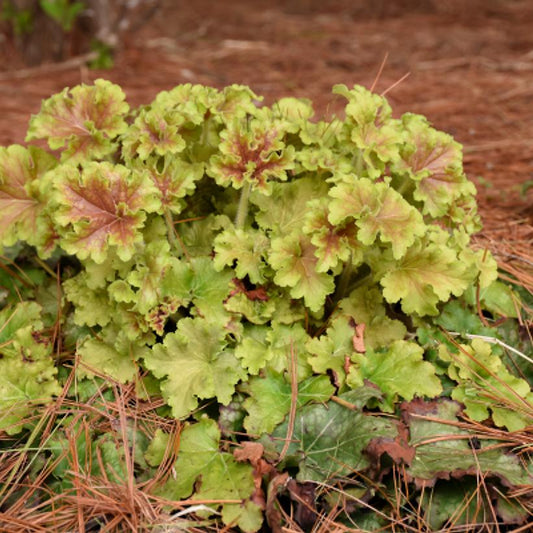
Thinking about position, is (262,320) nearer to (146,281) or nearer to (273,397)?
(273,397)

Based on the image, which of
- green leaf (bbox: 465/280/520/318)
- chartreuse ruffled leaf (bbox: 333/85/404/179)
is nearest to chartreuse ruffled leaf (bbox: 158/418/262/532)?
chartreuse ruffled leaf (bbox: 333/85/404/179)

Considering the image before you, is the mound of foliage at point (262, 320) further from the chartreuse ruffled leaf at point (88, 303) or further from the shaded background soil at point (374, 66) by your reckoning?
the shaded background soil at point (374, 66)

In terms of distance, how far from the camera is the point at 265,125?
7.95 ft

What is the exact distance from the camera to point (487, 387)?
7.63ft

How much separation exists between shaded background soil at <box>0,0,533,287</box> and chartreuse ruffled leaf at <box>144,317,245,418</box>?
1681mm

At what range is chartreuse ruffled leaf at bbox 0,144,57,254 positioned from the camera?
8.27 ft

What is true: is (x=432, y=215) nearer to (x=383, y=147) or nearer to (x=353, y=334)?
(x=383, y=147)

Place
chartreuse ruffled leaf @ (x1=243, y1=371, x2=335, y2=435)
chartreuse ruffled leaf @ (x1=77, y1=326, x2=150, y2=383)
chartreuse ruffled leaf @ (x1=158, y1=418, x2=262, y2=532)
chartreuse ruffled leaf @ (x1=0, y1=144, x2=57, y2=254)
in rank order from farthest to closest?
chartreuse ruffled leaf @ (x1=0, y1=144, x2=57, y2=254) → chartreuse ruffled leaf @ (x1=77, y1=326, x2=150, y2=383) → chartreuse ruffled leaf @ (x1=243, y1=371, x2=335, y2=435) → chartreuse ruffled leaf @ (x1=158, y1=418, x2=262, y2=532)

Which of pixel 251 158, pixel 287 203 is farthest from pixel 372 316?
pixel 251 158

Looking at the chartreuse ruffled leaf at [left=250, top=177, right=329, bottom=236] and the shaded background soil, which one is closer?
the chartreuse ruffled leaf at [left=250, top=177, right=329, bottom=236]

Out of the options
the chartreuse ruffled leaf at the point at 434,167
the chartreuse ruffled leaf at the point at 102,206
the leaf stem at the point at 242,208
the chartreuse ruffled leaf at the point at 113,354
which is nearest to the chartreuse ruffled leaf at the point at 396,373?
the chartreuse ruffled leaf at the point at 434,167

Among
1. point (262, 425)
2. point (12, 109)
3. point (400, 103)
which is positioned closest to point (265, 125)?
point (262, 425)

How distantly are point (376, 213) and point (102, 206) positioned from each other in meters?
1.08

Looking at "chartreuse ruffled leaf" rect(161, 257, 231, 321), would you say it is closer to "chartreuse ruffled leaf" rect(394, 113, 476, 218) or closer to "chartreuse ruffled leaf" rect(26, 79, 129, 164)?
"chartreuse ruffled leaf" rect(26, 79, 129, 164)
